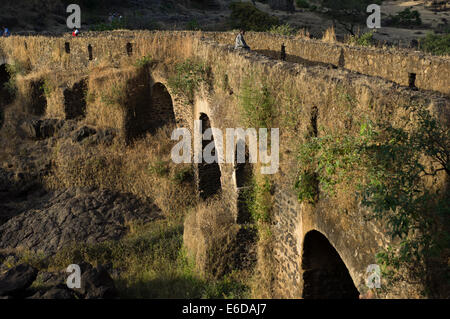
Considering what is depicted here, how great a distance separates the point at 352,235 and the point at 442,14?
1737 inches

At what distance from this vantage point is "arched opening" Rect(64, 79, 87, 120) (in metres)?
17.1

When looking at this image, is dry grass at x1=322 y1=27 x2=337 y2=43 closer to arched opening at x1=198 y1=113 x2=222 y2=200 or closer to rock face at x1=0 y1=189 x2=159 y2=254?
arched opening at x1=198 y1=113 x2=222 y2=200

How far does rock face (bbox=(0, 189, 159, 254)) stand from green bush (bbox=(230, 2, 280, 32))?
786 inches

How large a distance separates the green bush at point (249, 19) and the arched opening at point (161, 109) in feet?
55.3

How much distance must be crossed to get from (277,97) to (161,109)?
9178 mm

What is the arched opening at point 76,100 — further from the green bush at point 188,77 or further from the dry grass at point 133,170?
the green bush at point 188,77

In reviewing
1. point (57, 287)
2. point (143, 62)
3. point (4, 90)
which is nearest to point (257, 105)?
point (57, 287)

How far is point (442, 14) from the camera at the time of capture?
143ft

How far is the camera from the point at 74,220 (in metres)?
13.9

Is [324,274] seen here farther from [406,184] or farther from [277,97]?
[406,184]

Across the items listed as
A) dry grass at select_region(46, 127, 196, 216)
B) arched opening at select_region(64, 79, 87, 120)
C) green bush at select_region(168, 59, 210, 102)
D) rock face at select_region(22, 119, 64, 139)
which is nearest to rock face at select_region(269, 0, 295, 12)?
arched opening at select_region(64, 79, 87, 120)
